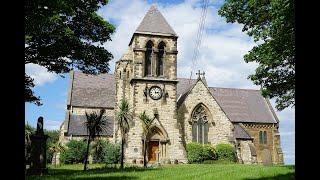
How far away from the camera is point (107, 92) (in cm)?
5759

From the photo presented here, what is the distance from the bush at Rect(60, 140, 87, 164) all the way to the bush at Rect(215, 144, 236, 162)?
16221 mm

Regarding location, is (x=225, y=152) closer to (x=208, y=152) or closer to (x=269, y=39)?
(x=208, y=152)

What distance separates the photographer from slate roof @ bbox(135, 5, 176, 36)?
154 feet

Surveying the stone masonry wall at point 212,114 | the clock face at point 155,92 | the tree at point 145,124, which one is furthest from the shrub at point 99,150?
the stone masonry wall at point 212,114

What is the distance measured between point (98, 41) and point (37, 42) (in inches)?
173

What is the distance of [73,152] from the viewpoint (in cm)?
4750

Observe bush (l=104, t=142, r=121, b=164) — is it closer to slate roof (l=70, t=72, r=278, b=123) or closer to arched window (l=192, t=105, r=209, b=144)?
arched window (l=192, t=105, r=209, b=144)

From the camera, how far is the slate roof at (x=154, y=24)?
154ft

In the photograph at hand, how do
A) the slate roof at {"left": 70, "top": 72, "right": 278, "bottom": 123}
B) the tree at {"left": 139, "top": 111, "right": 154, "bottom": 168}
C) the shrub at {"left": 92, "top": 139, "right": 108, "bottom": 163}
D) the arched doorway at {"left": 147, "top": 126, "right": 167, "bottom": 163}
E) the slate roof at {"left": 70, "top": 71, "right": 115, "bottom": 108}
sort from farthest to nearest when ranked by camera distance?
the slate roof at {"left": 70, "top": 72, "right": 278, "bottom": 123} → the slate roof at {"left": 70, "top": 71, "right": 115, "bottom": 108} → the shrub at {"left": 92, "top": 139, "right": 108, "bottom": 163} → the arched doorway at {"left": 147, "top": 126, "right": 167, "bottom": 163} → the tree at {"left": 139, "top": 111, "right": 154, "bottom": 168}

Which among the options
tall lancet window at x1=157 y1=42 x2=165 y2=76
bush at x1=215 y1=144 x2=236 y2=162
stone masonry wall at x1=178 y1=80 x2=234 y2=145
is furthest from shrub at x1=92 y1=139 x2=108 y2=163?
bush at x1=215 y1=144 x2=236 y2=162

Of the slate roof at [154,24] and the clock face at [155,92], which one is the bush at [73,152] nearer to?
the clock face at [155,92]

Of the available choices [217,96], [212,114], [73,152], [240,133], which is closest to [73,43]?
[73,152]
